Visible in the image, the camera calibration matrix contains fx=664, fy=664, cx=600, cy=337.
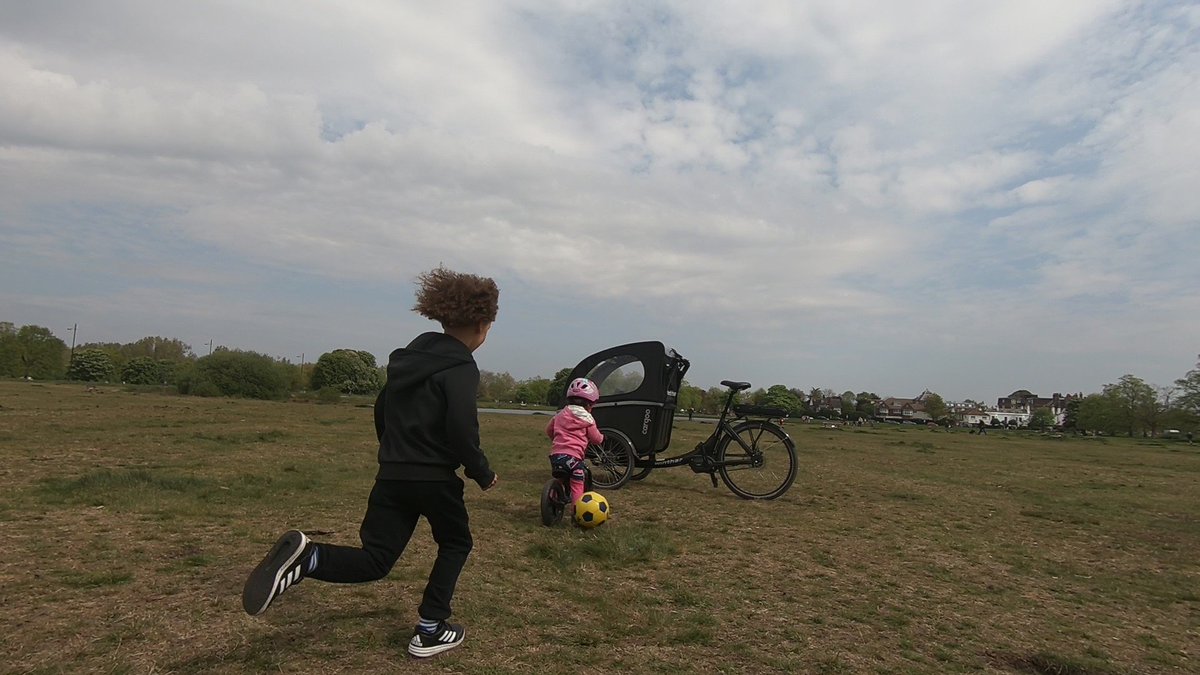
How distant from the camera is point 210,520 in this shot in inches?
243

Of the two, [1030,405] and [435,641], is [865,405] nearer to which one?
[1030,405]

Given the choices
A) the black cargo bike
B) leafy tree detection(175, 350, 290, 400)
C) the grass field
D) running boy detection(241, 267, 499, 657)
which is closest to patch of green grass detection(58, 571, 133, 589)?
the grass field

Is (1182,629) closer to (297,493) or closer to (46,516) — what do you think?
(297,493)

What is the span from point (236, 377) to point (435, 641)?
5382 cm

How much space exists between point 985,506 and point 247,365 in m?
52.1

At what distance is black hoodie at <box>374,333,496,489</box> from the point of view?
3428mm

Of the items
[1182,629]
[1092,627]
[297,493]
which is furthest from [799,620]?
[297,493]

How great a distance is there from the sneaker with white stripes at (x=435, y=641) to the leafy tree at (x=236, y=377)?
51.9 m

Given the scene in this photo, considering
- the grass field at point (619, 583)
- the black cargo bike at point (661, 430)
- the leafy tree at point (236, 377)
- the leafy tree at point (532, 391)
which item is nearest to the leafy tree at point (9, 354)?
the leafy tree at point (236, 377)

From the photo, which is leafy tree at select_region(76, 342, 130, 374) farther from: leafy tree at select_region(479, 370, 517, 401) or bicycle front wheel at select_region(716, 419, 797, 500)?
bicycle front wheel at select_region(716, 419, 797, 500)

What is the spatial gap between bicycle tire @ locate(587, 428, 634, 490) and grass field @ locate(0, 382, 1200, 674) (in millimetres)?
259

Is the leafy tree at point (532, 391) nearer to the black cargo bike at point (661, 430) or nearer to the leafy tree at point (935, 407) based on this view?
the leafy tree at point (935, 407)

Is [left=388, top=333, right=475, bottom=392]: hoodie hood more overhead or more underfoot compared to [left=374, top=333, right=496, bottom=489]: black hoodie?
more overhead

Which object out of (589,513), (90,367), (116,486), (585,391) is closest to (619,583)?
(589,513)
